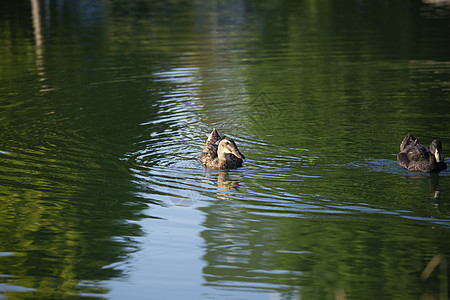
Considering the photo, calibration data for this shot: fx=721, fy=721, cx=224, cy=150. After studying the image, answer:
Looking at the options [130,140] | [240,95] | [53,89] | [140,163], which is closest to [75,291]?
[140,163]

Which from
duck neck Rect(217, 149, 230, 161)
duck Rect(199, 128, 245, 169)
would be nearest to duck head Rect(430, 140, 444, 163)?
duck Rect(199, 128, 245, 169)

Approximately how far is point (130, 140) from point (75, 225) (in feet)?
16.0

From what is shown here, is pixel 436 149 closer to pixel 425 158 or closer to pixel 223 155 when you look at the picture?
pixel 425 158

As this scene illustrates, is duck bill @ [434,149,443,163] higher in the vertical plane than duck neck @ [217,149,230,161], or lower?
higher

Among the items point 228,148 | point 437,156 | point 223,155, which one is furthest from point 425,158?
point 223,155

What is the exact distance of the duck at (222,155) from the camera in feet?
42.6

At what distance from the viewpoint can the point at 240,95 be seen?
20016 millimetres

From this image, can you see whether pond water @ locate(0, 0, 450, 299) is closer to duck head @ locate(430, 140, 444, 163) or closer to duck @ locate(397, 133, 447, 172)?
duck @ locate(397, 133, 447, 172)

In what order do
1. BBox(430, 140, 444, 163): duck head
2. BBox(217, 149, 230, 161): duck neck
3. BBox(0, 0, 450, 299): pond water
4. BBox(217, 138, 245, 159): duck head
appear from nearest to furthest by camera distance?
BBox(0, 0, 450, 299): pond water, BBox(430, 140, 444, 163): duck head, BBox(217, 138, 245, 159): duck head, BBox(217, 149, 230, 161): duck neck

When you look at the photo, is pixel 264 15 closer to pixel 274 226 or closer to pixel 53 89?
pixel 53 89

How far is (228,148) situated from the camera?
42.6 feet

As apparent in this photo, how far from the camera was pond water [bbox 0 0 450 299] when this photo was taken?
8.94 metres

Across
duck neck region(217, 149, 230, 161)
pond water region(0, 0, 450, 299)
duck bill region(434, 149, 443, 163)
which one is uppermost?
duck bill region(434, 149, 443, 163)

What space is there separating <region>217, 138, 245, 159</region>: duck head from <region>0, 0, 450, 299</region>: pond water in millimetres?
386
